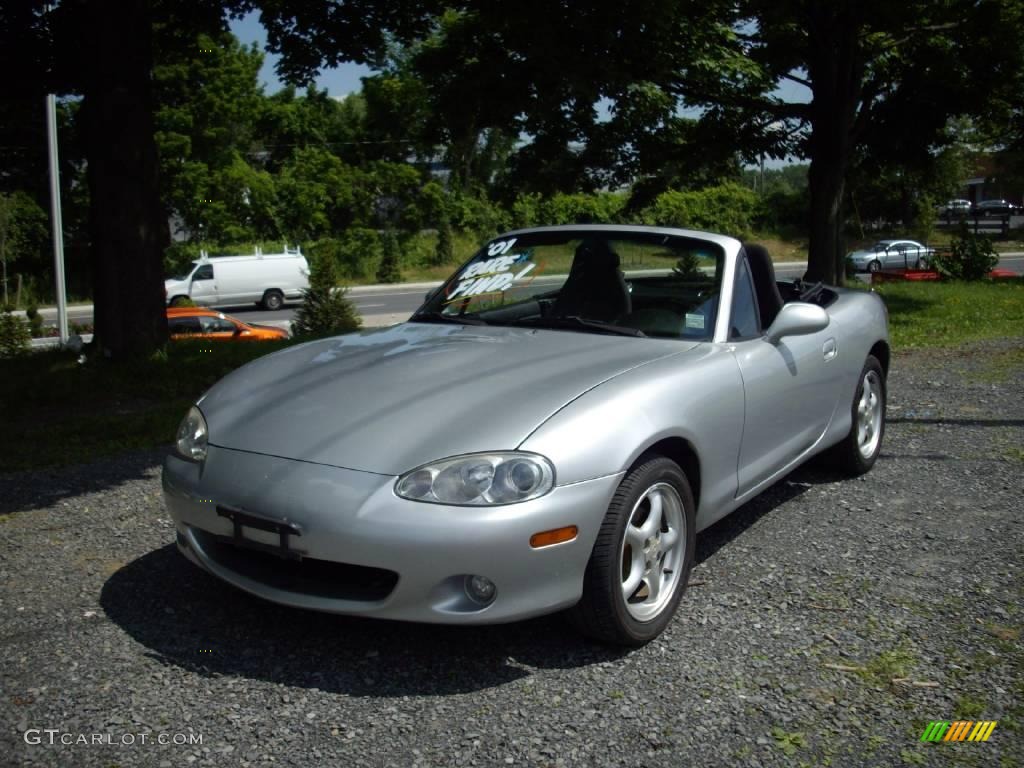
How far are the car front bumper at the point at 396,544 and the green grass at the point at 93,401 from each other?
3.49 m

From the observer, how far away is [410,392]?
149 inches

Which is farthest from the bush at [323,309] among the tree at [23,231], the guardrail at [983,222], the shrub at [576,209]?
the guardrail at [983,222]

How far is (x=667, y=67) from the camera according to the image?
12.9m

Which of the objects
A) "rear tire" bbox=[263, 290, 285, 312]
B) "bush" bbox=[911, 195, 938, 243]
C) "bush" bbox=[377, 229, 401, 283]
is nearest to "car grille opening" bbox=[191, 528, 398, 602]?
"rear tire" bbox=[263, 290, 285, 312]

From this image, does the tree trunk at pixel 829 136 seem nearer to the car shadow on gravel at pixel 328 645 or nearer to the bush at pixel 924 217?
the car shadow on gravel at pixel 328 645

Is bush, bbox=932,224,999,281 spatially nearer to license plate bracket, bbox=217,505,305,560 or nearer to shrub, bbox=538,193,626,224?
shrub, bbox=538,193,626,224

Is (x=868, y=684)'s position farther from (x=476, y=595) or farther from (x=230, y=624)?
(x=230, y=624)

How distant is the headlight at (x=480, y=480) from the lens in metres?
3.23

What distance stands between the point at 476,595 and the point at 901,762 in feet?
4.33

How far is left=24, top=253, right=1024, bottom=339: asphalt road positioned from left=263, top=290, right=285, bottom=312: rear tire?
0.23 meters

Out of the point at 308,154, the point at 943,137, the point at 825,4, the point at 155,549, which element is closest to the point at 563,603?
the point at 155,549

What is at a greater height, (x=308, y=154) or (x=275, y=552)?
(x=308, y=154)

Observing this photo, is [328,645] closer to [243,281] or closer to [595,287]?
[595,287]

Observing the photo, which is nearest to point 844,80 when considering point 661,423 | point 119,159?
point 119,159
